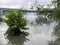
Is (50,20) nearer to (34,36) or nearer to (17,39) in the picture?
(34,36)

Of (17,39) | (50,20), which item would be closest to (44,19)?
(50,20)

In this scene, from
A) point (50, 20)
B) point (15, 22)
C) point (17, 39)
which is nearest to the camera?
point (17, 39)

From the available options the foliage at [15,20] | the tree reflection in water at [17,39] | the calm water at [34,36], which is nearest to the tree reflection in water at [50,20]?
the calm water at [34,36]

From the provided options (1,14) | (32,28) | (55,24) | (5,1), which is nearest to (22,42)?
(32,28)

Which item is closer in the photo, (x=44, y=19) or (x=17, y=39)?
(x=17, y=39)

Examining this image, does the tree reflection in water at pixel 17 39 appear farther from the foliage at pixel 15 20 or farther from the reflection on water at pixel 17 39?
the foliage at pixel 15 20

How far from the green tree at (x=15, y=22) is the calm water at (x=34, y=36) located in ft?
0.92

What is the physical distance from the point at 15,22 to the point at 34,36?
844 millimetres

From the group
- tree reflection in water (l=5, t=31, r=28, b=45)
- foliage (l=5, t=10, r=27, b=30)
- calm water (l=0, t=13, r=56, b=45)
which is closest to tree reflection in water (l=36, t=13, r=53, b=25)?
calm water (l=0, t=13, r=56, b=45)

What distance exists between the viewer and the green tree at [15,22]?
19.4 ft

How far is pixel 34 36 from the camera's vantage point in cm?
564

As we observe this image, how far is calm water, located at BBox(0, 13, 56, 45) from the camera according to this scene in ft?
16.9

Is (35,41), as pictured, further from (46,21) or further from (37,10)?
(37,10)

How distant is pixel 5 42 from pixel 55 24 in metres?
2.53
